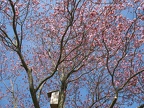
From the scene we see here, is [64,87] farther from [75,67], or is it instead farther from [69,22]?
[69,22]

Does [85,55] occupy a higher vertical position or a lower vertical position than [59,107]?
higher

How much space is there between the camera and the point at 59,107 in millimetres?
6395

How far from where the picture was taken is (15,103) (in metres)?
12.3

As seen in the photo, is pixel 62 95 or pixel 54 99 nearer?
pixel 54 99

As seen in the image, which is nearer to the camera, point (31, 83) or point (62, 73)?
point (31, 83)

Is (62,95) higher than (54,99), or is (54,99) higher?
(62,95)

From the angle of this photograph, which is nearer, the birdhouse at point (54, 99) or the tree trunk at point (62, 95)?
the birdhouse at point (54, 99)

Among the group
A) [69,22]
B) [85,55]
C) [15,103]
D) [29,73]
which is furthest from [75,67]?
[15,103]

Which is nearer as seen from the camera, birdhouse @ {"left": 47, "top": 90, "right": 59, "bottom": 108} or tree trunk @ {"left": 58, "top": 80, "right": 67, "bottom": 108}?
birdhouse @ {"left": 47, "top": 90, "right": 59, "bottom": 108}

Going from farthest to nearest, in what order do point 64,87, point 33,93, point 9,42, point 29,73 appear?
point 64,87 < point 9,42 < point 29,73 < point 33,93

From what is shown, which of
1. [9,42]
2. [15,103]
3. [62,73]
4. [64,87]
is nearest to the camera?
[9,42]

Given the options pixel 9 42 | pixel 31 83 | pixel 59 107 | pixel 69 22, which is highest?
pixel 69 22

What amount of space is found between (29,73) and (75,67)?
1.96 metres

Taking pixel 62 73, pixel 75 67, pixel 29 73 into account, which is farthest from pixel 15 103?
pixel 29 73
